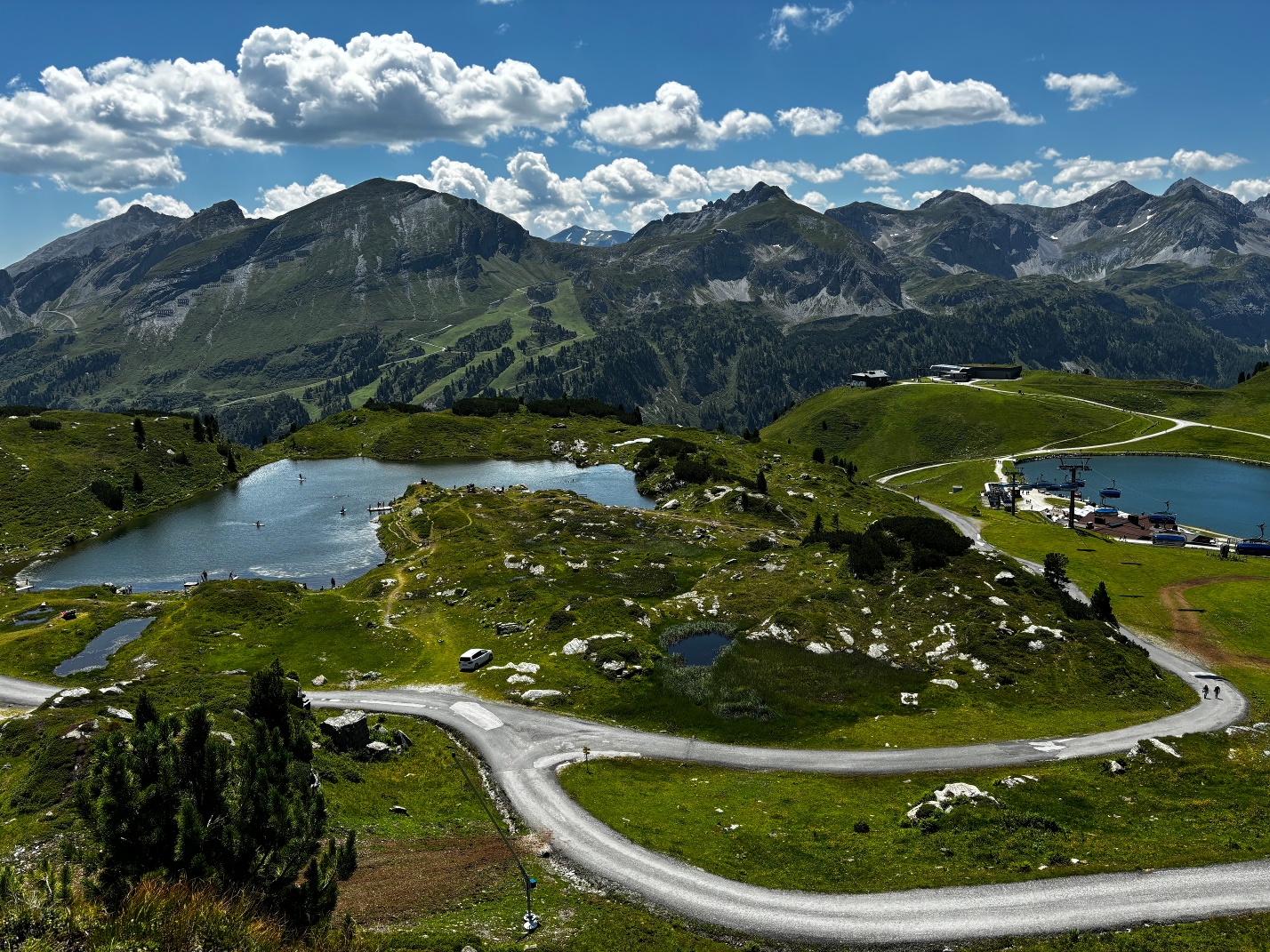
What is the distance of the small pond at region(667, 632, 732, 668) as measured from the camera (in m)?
77.6

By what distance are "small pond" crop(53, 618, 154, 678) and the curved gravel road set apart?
40680 mm

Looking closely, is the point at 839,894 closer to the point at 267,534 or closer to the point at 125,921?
the point at 125,921

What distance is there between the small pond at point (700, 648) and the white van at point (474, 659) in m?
20.2

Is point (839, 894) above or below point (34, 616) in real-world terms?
below

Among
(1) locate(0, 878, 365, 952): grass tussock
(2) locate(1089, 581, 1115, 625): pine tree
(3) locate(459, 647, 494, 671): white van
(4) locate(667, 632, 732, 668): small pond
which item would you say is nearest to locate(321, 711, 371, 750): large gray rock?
(3) locate(459, 647, 494, 671): white van

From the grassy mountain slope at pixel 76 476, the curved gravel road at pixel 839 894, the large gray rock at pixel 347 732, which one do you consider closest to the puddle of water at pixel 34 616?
the grassy mountain slope at pixel 76 476

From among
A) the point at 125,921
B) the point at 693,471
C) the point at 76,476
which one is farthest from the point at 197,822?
the point at 76,476

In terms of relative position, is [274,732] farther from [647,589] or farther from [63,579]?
[63,579]

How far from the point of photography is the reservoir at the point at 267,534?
123812 millimetres

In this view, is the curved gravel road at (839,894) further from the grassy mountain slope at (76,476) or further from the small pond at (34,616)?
the grassy mountain slope at (76,476)

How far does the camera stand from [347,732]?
55.6 m

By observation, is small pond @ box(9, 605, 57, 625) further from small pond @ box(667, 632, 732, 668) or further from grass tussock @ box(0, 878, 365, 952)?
grass tussock @ box(0, 878, 365, 952)

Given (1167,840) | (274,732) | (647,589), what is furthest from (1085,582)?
(274,732)

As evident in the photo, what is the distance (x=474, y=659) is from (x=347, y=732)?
21.2 metres
